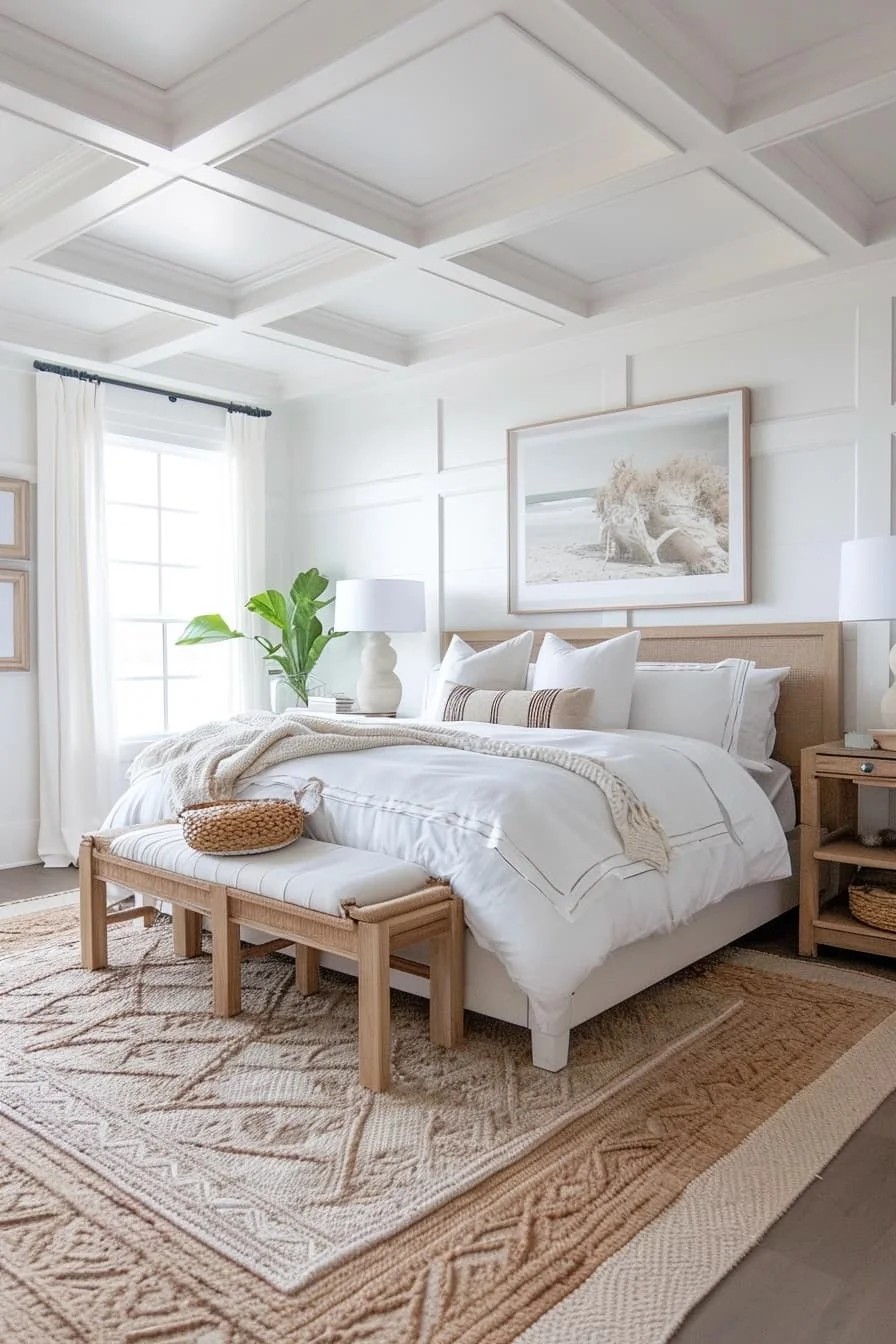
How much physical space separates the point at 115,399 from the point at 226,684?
170cm

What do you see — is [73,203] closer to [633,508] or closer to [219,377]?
[219,377]

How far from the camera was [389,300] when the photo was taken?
4.72m

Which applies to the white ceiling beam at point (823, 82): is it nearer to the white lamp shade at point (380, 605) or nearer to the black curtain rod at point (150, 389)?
the white lamp shade at point (380, 605)

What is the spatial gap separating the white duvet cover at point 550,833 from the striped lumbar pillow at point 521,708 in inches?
10.5

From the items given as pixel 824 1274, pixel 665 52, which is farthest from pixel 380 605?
pixel 824 1274

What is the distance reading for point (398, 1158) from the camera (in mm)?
2141

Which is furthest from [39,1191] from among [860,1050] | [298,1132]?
[860,1050]

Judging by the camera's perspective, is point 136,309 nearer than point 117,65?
No

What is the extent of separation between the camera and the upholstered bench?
2443 millimetres

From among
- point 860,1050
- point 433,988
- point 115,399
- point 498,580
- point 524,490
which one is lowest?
point 860,1050

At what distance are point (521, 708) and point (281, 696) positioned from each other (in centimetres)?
268

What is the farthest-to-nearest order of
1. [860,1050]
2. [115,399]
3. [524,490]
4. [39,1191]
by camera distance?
[115,399] → [524,490] → [860,1050] → [39,1191]

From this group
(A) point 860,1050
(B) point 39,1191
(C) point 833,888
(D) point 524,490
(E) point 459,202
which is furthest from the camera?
(D) point 524,490

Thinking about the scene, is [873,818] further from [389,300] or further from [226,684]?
[226,684]
